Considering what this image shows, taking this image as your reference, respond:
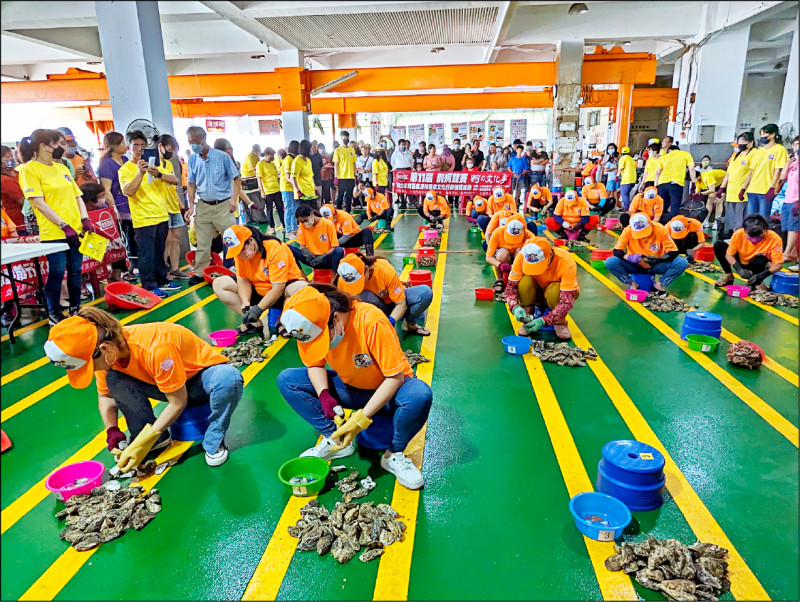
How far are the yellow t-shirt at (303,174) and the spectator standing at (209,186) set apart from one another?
245cm

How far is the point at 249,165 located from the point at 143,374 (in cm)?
1007

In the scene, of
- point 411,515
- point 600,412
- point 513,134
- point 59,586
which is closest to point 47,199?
point 59,586

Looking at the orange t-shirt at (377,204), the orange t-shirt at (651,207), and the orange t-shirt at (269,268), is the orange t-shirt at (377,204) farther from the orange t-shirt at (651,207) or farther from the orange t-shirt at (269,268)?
the orange t-shirt at (269,268)

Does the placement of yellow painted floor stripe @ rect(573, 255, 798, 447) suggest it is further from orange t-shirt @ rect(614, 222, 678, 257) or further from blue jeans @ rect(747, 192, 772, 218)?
blue jeans @ rect(747, 192, 772, 218)

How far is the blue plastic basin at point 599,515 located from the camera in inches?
101

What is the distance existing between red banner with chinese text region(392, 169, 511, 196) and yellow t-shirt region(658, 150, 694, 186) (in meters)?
3.13

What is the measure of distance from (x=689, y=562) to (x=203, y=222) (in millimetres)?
6961

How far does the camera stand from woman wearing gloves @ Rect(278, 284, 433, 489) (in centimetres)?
273

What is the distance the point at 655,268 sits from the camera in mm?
6535

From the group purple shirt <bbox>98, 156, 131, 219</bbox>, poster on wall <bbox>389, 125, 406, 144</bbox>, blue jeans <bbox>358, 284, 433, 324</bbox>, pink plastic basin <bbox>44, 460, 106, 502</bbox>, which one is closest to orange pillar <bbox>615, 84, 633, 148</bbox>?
blue jeans <bbox>358, 284, 433, 324</bbox>

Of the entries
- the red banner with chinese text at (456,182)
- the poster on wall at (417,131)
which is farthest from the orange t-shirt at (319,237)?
the poster on wall at (417,131)

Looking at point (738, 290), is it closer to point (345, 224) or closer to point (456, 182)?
point (345, 224)

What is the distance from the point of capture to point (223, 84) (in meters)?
15.0

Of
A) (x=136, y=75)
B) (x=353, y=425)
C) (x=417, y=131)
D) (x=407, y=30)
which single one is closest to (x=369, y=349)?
(x=353, y=425)
